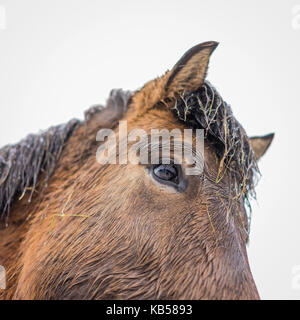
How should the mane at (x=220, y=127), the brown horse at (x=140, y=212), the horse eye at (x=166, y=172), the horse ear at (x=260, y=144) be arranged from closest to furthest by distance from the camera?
1. the brown horse at (x=140, y=212)
2. the horse eye at (x=166, y=172)
3. the mane at (x=220, y=127)
4. the horse ear at (x=260, y=144)

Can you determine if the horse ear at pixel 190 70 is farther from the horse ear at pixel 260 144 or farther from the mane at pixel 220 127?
the horse ear at pixel 260 144

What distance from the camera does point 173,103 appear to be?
265cm

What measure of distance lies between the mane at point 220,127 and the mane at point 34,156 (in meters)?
0.81

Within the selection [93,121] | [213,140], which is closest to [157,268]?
[213,140]

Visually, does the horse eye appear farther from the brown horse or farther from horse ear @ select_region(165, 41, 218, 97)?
horse ear @ select_region(165, 41, 218, 97)

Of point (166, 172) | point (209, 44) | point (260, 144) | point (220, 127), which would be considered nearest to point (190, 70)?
point (209, 44)

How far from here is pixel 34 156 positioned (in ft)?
9.58

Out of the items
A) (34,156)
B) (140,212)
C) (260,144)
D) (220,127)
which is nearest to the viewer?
(140,212)

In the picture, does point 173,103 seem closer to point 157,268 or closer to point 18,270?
point 157,268

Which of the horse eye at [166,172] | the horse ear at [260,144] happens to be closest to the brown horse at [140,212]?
the horse eye at [166,172]

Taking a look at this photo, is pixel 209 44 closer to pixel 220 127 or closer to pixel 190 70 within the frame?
pixel 190 70

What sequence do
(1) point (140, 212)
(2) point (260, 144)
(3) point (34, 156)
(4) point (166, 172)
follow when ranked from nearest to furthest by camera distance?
(1) point (140, 212) < (4) point (166, 172) < (3) point (34, 156) < (2) point (260, 144)

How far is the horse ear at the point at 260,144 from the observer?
3428 mm

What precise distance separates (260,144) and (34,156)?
2.48 meters
